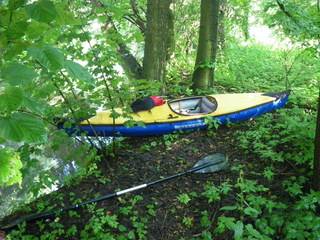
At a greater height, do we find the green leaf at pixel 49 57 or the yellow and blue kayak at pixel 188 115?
the green leaf at pixel 49 57

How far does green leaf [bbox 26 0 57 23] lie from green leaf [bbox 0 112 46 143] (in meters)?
0.29

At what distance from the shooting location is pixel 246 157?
12.6 ft

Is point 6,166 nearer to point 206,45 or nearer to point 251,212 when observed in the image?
point 251,212

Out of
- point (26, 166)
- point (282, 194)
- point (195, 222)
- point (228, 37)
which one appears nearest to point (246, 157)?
point (282, 194)

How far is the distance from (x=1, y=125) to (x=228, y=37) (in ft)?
25.7

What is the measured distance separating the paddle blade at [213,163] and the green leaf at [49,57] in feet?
8.99

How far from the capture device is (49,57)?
1.11 meters

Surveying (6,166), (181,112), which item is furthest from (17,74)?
(181,112)

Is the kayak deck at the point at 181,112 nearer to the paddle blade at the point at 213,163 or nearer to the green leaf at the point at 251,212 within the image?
the paddle blade at the point at 213,163

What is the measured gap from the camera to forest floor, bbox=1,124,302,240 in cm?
305

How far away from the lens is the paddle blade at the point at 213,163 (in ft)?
12.0

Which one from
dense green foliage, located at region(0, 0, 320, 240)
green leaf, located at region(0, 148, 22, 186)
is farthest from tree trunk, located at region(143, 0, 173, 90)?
green leaf, located at region(0, 148, 22, 186)

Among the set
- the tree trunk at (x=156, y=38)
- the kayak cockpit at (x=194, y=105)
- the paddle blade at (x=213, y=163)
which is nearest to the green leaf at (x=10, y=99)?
the paddle blade at (x=213, y=163)

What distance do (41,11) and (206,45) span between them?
4.92m
